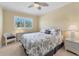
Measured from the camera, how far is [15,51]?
1.64 meters

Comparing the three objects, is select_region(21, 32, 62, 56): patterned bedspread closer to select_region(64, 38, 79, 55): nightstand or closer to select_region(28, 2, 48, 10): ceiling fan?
select_region(64, 38, 79, 55): nightstand

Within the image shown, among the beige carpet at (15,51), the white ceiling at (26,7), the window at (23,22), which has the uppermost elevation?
the white ceiling at (26,7)

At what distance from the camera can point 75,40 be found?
1701mm

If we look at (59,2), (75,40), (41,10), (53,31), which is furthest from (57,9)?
(75,40)

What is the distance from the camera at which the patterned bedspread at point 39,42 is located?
1635 mm

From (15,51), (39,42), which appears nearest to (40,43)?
(39,42)

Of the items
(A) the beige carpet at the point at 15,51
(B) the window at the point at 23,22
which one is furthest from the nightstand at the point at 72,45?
(B) the window at the point at 23,22

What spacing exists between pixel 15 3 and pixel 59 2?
0.93 meters

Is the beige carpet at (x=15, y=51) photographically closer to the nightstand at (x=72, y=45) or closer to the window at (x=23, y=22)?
the nightstand at (x=72, y=45)

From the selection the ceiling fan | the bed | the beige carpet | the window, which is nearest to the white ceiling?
the ceiling fan

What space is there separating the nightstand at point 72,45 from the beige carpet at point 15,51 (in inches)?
4.5

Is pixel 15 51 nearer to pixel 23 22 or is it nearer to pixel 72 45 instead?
pixel 23 22

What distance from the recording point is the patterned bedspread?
5.36ft

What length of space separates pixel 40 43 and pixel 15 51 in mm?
562
